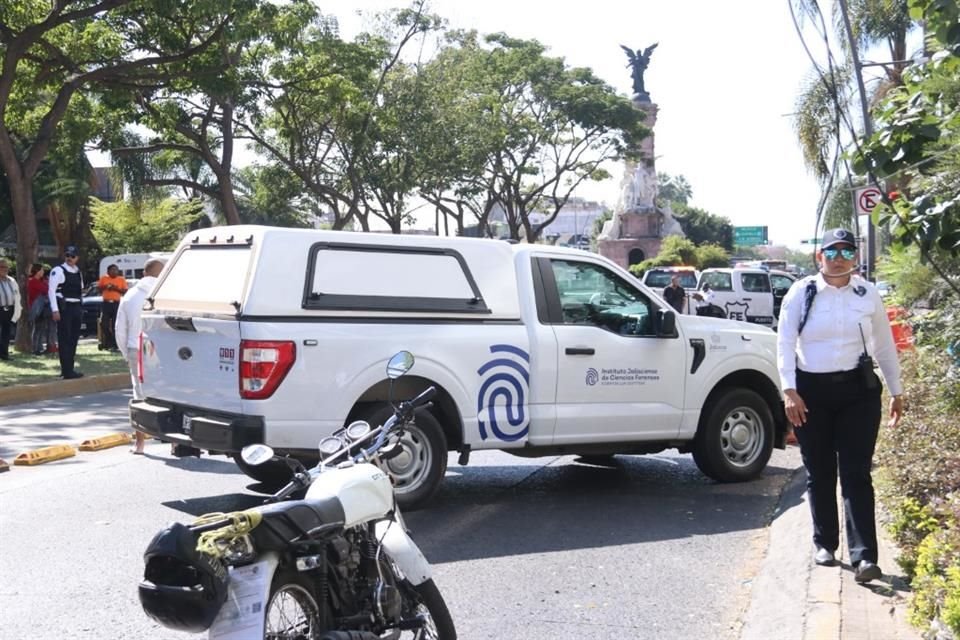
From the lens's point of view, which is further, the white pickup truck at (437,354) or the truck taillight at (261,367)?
the white pickup truck at (437,354)

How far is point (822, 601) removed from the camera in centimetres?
553

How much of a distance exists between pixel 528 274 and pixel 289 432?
7.34 feet

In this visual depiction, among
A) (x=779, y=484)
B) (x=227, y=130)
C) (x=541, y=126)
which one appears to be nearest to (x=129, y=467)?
(x=779, y=484)

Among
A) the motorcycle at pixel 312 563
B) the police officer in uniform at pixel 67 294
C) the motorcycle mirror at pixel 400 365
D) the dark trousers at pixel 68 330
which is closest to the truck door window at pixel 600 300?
the motorcycle mirror at pixel 400 365

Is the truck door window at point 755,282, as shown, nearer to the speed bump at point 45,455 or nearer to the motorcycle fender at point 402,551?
the speed bump at point 45,455

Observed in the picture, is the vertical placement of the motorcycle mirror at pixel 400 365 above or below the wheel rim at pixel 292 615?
above

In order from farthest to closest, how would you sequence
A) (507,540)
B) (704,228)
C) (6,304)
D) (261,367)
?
(704,228) → (6,304) → (507,540) → (261,367)

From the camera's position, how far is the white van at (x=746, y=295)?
101 feet

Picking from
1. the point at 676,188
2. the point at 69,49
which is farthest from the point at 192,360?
the point at 676,188

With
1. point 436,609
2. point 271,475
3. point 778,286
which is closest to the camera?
point 436,609

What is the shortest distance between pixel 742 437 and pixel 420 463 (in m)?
2.96

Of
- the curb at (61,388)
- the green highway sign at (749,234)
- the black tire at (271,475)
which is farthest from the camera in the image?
the green highway sign at (749,234)

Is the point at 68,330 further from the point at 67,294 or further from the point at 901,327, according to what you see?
the point at 901,327

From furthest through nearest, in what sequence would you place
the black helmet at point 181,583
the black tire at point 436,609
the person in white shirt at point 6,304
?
the person in white shirt at point 6,304 → the black tire at point 436,609 → the black helmet at point 181,583
